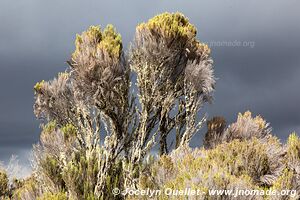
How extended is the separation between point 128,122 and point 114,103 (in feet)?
2.53

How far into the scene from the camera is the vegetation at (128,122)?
11.2 meters

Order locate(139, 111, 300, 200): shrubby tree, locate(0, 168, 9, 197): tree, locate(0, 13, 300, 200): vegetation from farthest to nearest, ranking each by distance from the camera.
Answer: locate(0, 168, 9, 197): tree → locate(0, 13, 300, 200): vegetation → locate(139, 111, 300, 200): shrubby tree

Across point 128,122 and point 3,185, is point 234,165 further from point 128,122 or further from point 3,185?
point 3,185

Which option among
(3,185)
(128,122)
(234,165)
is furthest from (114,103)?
(3,185)

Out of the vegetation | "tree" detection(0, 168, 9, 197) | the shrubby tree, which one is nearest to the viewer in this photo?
the shrubby tree

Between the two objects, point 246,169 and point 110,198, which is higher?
point 246,169

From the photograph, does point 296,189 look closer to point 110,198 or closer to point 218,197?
point 218,197

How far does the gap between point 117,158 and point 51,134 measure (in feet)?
6.65

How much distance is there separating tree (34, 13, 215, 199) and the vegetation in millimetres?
29

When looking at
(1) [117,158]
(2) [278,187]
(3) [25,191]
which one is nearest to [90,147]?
(1) [117,158]

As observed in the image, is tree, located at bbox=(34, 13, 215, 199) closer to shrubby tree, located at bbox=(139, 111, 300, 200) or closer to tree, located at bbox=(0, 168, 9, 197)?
shrubby tree, located at bbox=(139, 111, 300, 200)

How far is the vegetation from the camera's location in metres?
11.2

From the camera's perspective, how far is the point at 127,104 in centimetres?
1209

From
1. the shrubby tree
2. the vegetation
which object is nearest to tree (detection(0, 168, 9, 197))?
the vegetation
